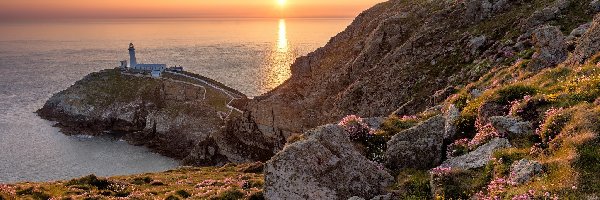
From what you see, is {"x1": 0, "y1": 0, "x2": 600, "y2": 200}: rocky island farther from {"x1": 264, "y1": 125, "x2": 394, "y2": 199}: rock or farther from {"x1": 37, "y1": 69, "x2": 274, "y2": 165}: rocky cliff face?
{"x1": 37, "y1": 69, "x2": 274, "y2": 165}: rocky cliff face

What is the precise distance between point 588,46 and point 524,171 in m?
13.6

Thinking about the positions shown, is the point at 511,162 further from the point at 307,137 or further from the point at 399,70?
the point at 399,70

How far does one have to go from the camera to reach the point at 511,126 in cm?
1825

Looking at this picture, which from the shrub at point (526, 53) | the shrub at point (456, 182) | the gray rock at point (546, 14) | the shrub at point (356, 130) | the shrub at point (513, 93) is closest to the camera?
the shrub at point (456, 182)

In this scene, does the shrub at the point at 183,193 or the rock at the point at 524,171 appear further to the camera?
the shrub at the point at 183,193

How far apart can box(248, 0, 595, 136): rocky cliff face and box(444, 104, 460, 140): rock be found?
9204 millimetres

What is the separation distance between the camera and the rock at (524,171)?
14.0 meters

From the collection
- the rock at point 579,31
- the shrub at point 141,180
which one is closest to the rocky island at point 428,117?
the rock at point 579,31

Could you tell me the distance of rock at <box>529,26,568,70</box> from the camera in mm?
28438

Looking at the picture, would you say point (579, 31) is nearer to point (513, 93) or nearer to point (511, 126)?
point (513, 93)

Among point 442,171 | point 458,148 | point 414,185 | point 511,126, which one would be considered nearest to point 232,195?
point 414,185

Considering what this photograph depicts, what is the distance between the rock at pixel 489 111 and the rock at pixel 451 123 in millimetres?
1235

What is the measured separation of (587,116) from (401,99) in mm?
30652

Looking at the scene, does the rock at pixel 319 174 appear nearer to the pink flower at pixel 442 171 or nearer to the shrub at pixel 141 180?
the pink flower at pixel 442 171
